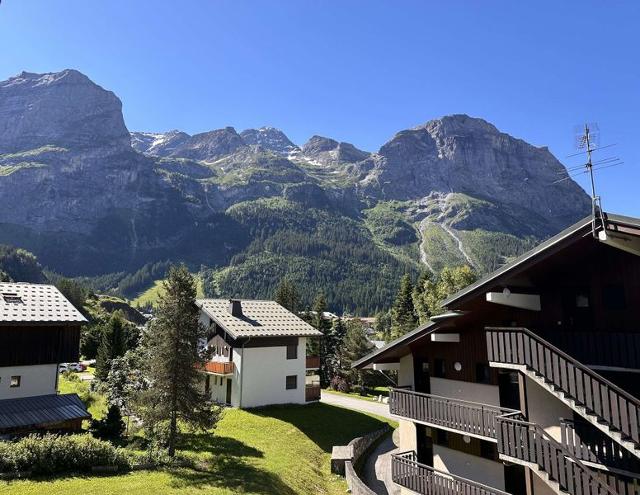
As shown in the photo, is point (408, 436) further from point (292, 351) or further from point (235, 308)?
point (235, 308)

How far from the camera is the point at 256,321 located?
4250 cm

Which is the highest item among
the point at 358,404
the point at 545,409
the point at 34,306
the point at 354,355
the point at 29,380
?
the point at 34,306

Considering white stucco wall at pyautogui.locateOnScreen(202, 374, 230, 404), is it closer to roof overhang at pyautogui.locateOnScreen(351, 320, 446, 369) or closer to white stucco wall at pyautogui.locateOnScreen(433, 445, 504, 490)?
roof overhang at pyautogui.locateOnScreen(351, 320, 446, 369)

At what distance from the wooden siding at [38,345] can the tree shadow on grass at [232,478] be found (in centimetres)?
1319

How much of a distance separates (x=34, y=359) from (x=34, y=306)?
3728 mm

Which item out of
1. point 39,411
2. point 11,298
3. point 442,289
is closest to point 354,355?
point 442,289

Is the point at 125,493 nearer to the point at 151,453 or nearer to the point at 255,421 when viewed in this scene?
the point at 151,453

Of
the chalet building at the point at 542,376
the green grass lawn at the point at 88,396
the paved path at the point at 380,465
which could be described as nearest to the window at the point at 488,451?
the chalet building at the point at 542,376

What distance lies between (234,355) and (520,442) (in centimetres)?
2993

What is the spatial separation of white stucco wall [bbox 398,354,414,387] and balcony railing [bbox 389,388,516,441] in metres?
1.66

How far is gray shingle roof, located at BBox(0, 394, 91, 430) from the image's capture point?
23616 mm

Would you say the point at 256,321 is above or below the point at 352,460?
above

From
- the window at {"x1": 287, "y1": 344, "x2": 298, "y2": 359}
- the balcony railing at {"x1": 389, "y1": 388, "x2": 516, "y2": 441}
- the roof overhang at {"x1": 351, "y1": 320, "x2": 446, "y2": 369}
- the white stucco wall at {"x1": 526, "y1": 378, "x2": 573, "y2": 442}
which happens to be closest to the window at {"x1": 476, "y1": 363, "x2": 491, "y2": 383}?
the balcony railing at {"x1": 389, "y1": 388, "x2": 516, "y2": 441}

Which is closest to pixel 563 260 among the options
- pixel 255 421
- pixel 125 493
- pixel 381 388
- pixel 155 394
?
pixel 125 493
